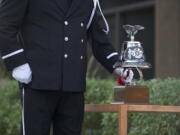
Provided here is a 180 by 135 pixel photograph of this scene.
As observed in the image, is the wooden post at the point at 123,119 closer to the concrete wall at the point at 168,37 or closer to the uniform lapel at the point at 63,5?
the uniform lapel at the point at 63,5

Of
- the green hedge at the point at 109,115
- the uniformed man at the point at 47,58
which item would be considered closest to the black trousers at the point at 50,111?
the uniformed man at the point at 47,58

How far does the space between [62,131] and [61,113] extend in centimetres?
13

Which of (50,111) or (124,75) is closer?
(50,111)

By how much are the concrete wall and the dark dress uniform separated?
19.3ft

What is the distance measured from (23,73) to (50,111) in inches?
12.6

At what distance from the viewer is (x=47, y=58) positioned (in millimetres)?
4137

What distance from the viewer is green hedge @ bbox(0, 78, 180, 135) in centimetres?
531

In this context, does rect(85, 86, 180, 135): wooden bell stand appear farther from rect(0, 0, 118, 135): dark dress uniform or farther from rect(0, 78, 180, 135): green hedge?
rect(0, 78, 180, 135): green hedge

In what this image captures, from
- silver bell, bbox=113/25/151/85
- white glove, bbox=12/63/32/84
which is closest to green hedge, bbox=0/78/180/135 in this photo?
silver bell, bbox=113/25/151/85

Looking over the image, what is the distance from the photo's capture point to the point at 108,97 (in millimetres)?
6805

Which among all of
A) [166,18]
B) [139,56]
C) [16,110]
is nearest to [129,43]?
[139,56]

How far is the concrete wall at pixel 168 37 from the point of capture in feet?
32.9

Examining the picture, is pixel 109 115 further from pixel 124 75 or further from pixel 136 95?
pixel 136 95

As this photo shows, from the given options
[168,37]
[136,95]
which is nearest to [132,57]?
[136,95]
